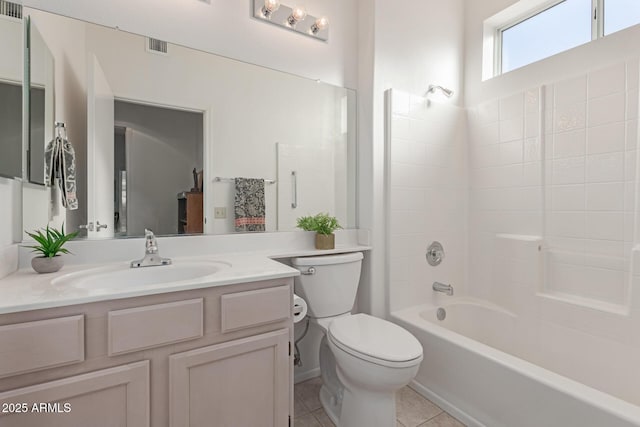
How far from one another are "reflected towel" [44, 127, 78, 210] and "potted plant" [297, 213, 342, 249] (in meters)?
1.12

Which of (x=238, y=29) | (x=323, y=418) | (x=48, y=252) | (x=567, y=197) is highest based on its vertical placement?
(x=238, y=29)

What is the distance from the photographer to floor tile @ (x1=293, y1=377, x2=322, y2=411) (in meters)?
1.71

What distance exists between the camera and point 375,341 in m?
1.37

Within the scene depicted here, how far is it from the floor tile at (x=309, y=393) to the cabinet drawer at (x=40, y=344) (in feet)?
4.03

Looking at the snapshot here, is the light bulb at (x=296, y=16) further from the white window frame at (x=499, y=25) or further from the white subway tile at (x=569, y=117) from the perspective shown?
the white subway tile at (x=569, y=117)

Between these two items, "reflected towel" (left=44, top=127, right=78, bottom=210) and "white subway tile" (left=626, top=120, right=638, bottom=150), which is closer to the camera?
"reflected towel" (left=44, top=127, right=78, bottom=210)

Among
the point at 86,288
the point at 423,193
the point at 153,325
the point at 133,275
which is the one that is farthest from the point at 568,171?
the point at 86,288

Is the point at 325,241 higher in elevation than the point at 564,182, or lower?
lower

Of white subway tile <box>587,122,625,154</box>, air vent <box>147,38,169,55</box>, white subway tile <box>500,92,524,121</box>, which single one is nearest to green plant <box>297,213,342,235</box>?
air vent <box>147,38,169,55</box>

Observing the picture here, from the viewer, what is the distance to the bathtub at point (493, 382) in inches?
44.9

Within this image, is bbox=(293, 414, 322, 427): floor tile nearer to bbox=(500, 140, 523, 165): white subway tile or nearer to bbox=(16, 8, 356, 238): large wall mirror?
bbox=(16, 8, 356, 238): large wall mirror

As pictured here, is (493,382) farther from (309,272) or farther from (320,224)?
(320,224)

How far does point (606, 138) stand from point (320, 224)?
1.65 metres

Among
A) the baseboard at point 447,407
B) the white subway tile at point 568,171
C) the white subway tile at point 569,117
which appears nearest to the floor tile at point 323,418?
the baseboard at point 447,407
